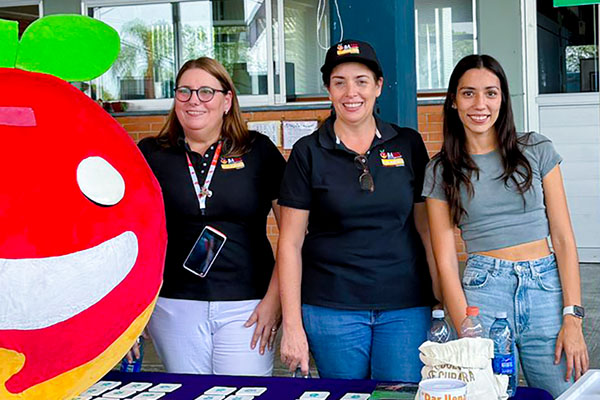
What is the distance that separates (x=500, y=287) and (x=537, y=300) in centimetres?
11

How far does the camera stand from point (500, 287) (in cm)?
242

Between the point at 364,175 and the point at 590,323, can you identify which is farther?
the point at 590,323

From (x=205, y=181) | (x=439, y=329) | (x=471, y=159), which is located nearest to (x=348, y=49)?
(x=471, y=159)

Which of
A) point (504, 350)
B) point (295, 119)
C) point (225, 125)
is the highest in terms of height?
point (295, 119)

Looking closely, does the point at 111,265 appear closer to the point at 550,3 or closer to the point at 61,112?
the point at 61,112

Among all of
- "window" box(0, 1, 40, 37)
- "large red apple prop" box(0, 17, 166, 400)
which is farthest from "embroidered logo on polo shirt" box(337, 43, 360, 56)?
"window" box(0, 1, 40, 37)

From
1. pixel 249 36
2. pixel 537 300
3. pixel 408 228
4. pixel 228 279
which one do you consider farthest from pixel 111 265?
pixel 249 36

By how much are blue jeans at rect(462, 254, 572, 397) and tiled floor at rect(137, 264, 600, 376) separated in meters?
2.16

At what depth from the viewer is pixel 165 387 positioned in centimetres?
231

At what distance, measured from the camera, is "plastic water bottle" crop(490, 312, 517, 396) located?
2.08 meters

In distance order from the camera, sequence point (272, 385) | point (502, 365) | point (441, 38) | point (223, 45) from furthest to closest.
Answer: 1. point (223, 45)
2. point (441, 38)
3. point (272, 385)
4. point (502, 365)

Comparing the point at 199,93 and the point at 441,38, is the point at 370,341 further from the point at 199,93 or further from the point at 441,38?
the point at 441,38

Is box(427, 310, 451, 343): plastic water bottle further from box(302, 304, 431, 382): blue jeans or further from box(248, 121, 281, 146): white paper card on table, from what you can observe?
box(248, 121, 281, 146): white paper card on table

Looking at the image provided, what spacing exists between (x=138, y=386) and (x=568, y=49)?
5863mm
